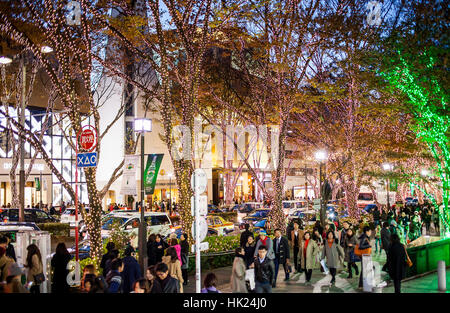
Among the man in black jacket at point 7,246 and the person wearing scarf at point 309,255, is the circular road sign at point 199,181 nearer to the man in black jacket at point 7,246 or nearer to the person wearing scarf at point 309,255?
the man in black jacket at point 7,246

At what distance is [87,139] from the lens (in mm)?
11703

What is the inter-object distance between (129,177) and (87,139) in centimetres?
150

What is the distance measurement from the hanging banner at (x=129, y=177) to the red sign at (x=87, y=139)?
1.10 m

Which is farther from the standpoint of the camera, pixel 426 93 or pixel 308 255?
pixel 426 93

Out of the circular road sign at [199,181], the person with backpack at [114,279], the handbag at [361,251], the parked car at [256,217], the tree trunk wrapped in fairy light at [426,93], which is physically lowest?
the parked car at [256,217]

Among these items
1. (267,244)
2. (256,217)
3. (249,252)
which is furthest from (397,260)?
(256,217)

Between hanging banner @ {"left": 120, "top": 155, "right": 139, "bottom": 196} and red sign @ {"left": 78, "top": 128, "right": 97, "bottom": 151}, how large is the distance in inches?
43.2

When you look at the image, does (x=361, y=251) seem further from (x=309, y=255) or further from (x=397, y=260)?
(x=397, y=260)

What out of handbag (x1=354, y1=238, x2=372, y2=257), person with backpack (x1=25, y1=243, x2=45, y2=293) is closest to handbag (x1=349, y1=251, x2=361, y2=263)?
handbag (x1=354, y1=238, x2=372, y2=257)

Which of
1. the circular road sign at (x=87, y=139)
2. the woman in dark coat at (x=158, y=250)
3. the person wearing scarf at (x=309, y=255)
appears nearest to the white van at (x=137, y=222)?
the woman in dark coat at (x=158, y=250)

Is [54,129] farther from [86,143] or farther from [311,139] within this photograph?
[86,143]

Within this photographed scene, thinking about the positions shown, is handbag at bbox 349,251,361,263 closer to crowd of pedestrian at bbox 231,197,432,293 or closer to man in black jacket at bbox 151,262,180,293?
crowd of pedestrian at bbox 231,197,432,293

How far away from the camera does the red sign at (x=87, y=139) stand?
11.6 m

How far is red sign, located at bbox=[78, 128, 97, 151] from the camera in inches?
458
